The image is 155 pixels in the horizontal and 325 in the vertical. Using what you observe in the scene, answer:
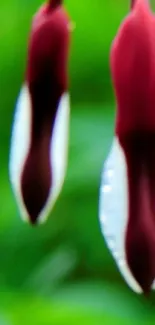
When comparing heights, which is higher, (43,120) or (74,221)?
(43,120)

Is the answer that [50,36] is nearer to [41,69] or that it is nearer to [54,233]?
[41,69]
